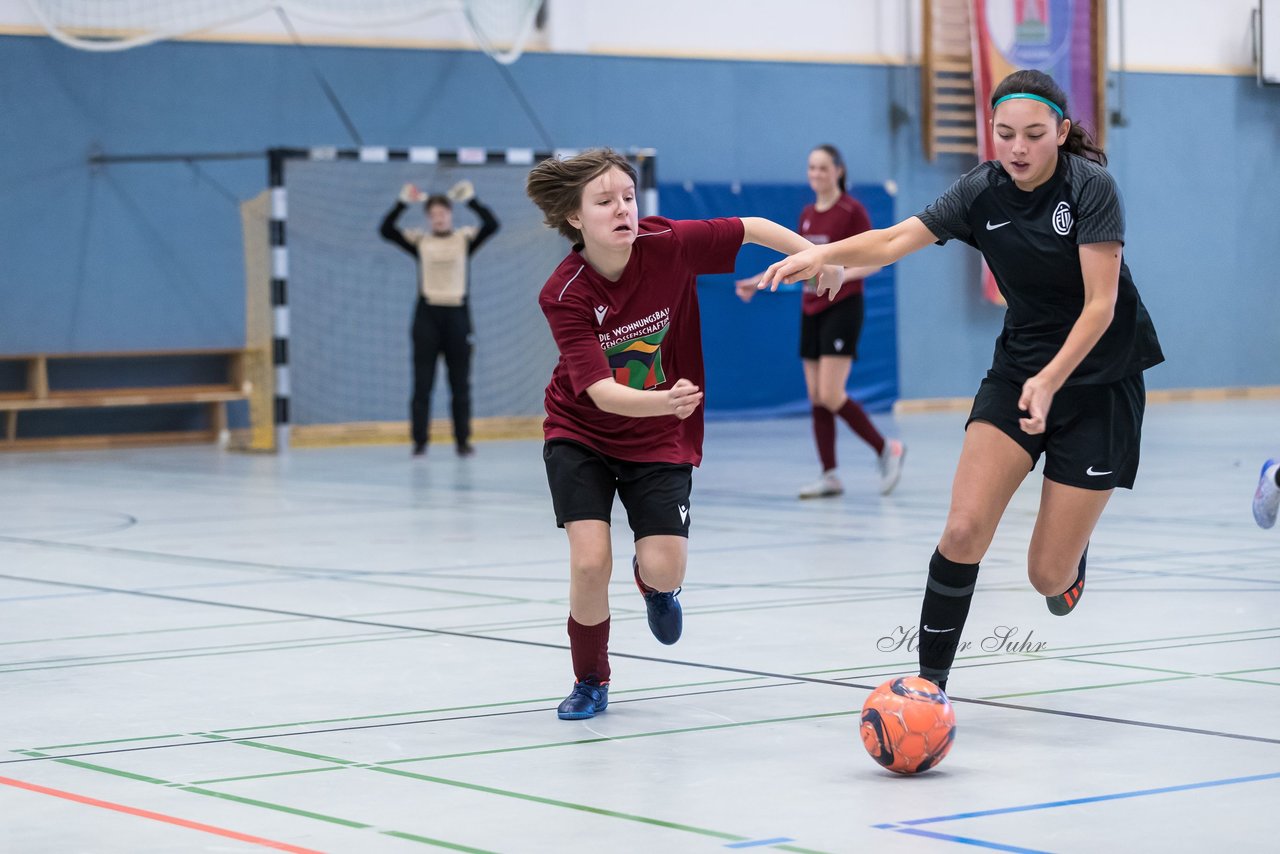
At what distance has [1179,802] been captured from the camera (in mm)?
3508

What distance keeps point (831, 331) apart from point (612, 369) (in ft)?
18.4

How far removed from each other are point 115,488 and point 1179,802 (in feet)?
31.4

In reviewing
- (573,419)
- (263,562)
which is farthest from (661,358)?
(263,562)

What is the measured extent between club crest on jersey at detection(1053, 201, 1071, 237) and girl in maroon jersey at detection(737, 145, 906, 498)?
5615 millimetres

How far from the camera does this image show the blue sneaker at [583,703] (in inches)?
177

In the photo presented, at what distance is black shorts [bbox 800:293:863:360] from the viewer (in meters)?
10.2

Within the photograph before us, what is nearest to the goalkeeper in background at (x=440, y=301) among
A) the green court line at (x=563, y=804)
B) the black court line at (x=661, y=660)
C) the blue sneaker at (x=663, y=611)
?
the black court line at (x=661, y=660)

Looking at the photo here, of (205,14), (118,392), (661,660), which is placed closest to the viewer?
(661,660)

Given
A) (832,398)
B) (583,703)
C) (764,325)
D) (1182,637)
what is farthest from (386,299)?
(583,703)

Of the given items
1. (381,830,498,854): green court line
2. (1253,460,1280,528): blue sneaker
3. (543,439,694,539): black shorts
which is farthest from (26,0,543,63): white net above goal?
(381,830,498,854): green court line

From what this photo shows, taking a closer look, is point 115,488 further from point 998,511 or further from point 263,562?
point 998,511

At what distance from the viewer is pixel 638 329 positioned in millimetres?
4719

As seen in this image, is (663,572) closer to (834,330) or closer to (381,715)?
(381,715)

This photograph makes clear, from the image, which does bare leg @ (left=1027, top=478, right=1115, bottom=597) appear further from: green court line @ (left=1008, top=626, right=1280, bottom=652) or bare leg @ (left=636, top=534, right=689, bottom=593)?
bare leg @ (left=636, top=534, right=689, bottom=593)
